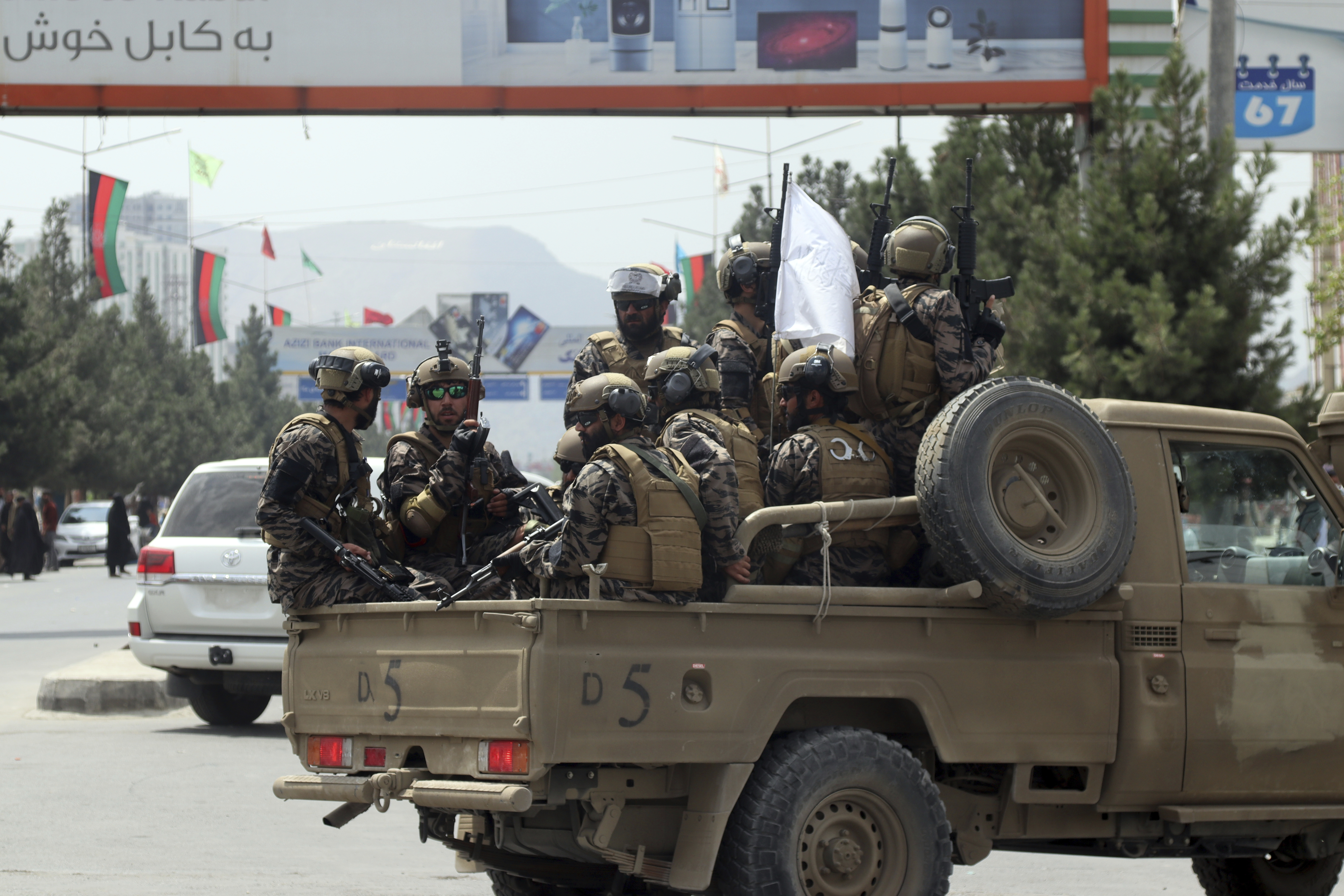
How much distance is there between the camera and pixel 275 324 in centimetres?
7988

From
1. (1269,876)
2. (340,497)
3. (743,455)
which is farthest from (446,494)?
(1269,876)

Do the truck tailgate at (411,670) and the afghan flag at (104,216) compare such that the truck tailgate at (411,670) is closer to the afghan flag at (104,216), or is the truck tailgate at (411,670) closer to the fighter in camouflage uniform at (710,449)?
the fighter in camouflage uniform at (710,449)

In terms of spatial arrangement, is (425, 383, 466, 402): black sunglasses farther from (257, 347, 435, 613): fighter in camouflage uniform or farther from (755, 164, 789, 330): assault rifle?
(755, 164, 789, 330): assault rifle

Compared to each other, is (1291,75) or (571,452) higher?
(1291,75)

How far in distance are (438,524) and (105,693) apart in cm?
736

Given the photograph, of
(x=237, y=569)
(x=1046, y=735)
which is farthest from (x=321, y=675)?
(x=237, y=569)

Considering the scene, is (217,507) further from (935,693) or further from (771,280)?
(935,693)

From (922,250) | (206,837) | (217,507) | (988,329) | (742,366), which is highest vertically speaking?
(922,250)

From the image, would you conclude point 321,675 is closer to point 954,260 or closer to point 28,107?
point 954,260

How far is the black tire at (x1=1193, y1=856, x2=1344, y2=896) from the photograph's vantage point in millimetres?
6660

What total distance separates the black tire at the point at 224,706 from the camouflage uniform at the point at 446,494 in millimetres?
5603

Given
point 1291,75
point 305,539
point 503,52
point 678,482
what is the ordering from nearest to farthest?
1. point 678,482
2. point 305,539
3. point 503,52
4. point 1291,75

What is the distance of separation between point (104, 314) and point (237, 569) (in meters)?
47.5

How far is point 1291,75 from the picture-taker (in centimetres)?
2245
